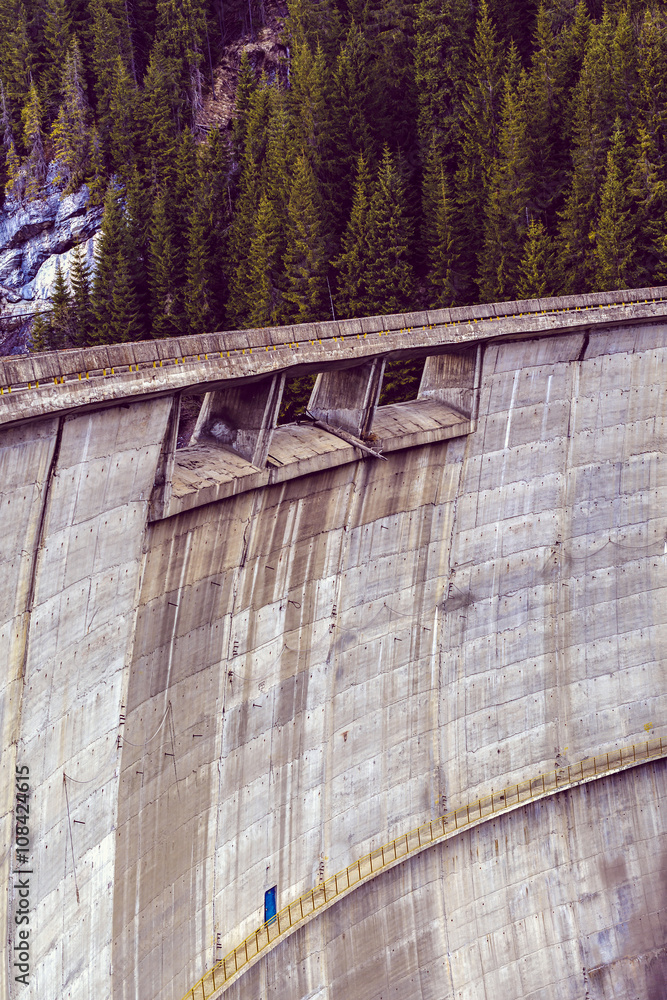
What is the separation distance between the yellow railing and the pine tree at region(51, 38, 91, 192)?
51428mm

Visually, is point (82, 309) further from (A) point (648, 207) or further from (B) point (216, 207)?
(A) point (648, 207)

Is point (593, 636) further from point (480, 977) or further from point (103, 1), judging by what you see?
point (103, 1)

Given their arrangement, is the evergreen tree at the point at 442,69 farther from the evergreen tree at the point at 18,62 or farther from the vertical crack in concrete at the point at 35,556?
the vertical crack in concrete at the point at 35,556

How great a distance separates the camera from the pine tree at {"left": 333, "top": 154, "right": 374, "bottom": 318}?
160 feet

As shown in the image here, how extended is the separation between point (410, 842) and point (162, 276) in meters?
37.5

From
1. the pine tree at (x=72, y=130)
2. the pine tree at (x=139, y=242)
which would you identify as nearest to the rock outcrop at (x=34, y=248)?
the pine tree at (x=72, y=130)

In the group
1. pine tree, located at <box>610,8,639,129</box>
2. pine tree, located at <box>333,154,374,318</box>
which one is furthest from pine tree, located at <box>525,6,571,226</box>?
pine tree, located at <box>333,154,374,318</box>

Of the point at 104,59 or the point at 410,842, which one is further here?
the point at 104,59

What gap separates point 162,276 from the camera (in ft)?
A: 195

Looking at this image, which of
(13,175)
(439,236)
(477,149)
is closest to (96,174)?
(13,175)

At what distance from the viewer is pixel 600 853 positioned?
36.6 meters

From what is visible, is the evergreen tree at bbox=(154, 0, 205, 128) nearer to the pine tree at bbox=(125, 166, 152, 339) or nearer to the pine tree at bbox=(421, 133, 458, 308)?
the pine tree at bbox=(125, 166, 152, 339)

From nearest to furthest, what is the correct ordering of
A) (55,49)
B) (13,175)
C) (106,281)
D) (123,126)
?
(106,281), (123,126), (13,175), (55,49)

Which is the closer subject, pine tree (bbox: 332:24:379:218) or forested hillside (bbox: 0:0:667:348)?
forested hillside (bbox: 0:0:667:348)
